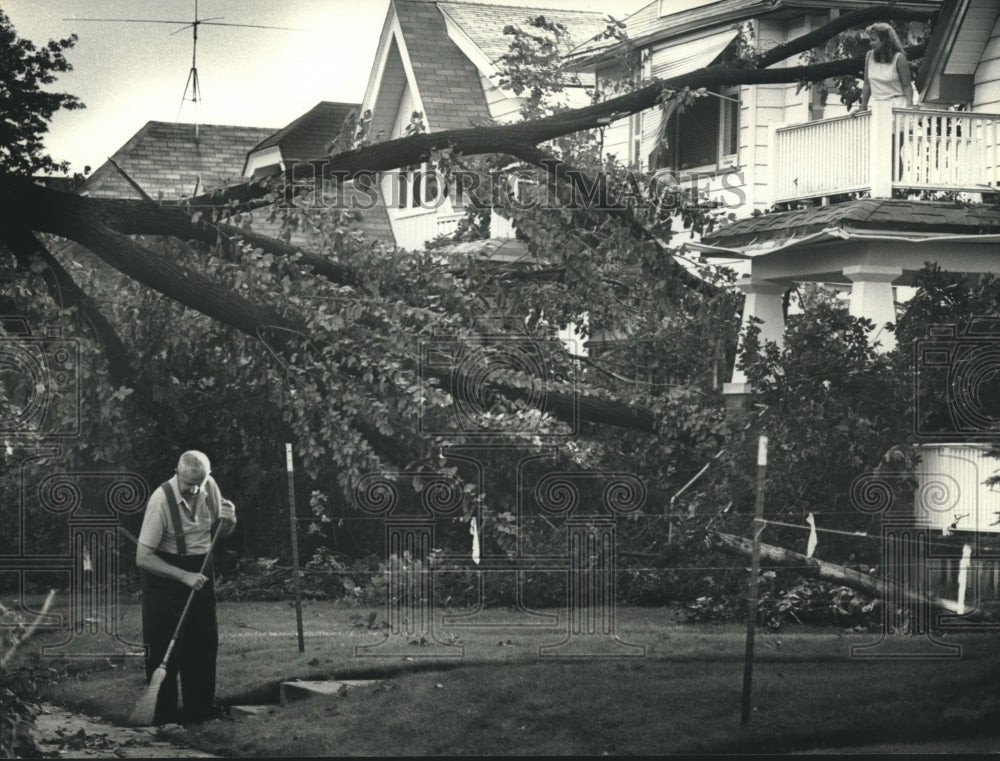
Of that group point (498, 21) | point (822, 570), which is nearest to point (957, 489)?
point (822, 570)

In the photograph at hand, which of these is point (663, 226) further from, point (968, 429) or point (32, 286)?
point (32, 286)

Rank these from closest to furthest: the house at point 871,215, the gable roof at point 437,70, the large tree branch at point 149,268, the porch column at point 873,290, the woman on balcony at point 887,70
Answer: the large tree branch at point 149,268
the house at point 871,215
the porch column at point 873,290
the woman on balcony at point 887,70
the gable roof at point 437,70

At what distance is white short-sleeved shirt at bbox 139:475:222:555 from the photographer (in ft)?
35.3

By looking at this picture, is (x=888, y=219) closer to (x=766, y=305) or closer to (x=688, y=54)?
(x=766, y=305)

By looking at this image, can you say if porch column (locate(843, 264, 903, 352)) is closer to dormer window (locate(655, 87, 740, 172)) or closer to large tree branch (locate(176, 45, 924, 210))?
large tree branch (locate(176, 45, 924, 210))

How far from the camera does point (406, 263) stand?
14.2 metres

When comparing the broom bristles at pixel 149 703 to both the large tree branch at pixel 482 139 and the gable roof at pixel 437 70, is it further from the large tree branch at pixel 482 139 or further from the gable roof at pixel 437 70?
the gable roof at pixel 437 70

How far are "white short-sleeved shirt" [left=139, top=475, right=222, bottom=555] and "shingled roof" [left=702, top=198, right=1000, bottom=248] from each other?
6451 mm

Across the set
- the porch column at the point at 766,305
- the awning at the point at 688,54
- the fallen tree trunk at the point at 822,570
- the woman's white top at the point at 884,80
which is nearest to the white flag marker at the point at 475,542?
the fallen tree trunk at the point at 822,570

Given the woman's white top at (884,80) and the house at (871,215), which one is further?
the woman's white top at (884,80)

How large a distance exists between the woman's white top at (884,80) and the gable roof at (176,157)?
12.3 metres

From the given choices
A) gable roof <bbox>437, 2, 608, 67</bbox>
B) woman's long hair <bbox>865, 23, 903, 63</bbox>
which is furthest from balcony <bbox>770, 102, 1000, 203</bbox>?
gable roof <bbox>437, 2, 608, 67</bbox>

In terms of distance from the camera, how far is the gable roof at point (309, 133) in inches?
1008

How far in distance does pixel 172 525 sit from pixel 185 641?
0.78 m
